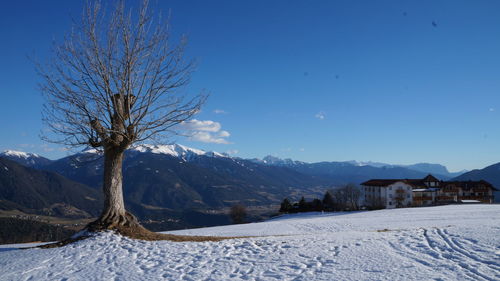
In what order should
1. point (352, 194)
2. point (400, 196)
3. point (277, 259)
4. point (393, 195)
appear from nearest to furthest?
point (277, 259) < point (400, 196) < point (393, 195) < point (352, 194)

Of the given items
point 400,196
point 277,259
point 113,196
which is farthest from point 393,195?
point 277,259

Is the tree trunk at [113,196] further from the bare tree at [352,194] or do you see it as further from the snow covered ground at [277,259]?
the bare tree at [352,194]

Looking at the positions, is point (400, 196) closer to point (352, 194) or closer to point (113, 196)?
point (352, 194)

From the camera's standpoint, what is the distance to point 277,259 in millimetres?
10938

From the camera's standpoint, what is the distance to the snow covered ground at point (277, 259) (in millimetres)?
9312

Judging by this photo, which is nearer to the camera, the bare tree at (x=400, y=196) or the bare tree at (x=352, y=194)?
the bare tree at (x=400, y=196)

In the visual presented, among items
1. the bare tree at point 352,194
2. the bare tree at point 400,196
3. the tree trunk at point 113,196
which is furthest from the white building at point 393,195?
the tree trunk at point 113,196

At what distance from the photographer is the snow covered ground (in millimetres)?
9312

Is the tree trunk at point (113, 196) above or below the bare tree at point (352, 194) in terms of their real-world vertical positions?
above

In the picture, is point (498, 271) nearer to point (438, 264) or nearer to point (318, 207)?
point (438, 264)

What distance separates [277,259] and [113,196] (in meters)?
9.96

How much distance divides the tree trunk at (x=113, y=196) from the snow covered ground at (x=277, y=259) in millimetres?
1706

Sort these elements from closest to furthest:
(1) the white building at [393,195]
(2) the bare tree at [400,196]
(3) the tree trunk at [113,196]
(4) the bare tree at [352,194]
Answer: (3) the tree trunk at [113,196] < (2) the bare tree at [400,196] < (1) the white building at [393,195] < (4) the bare tree at [352,194]

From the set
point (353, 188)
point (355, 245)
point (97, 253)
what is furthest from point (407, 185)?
point (97, 253)
